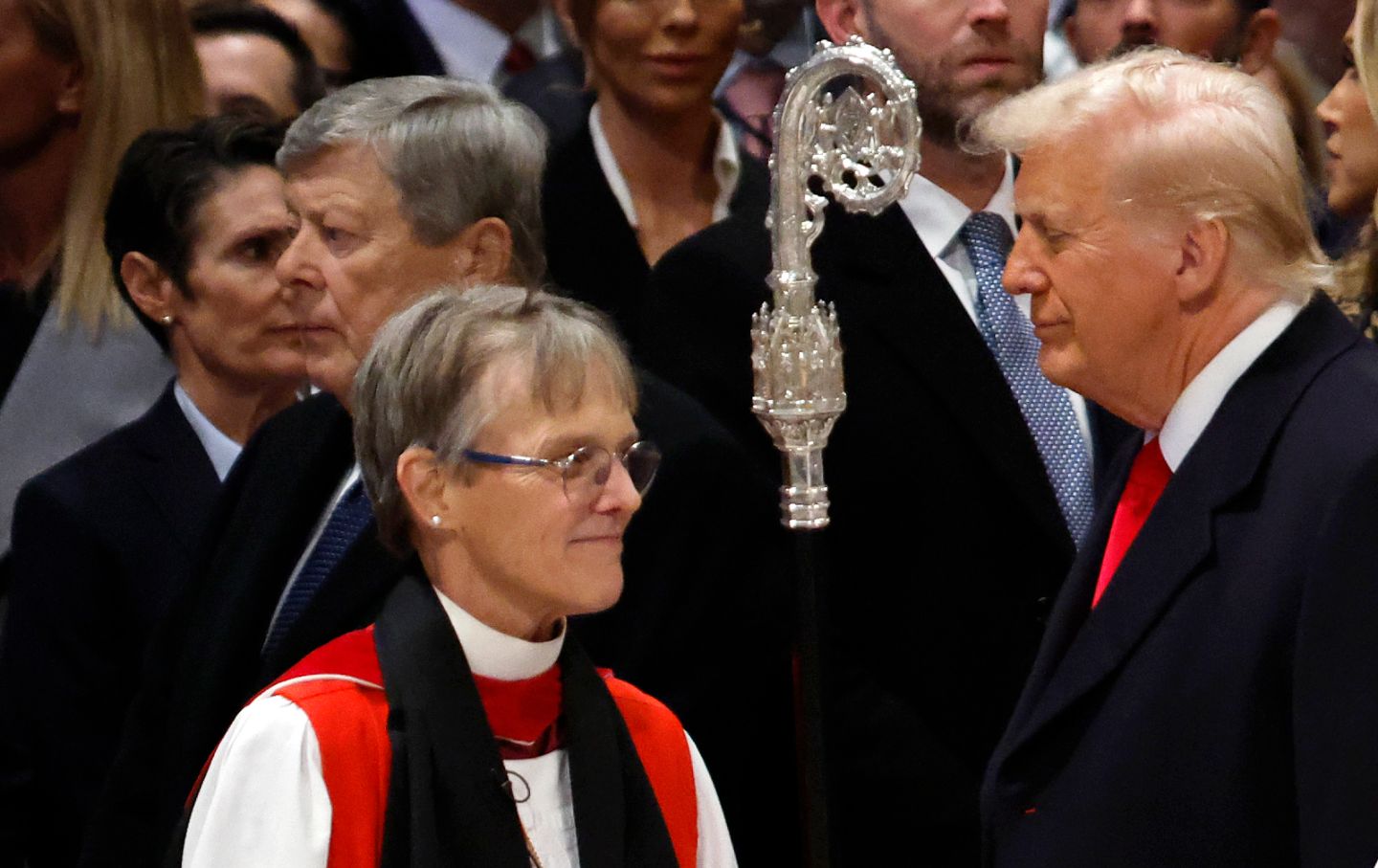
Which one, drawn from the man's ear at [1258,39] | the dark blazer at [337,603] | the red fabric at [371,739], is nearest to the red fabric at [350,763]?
the red fabric at [371,739]

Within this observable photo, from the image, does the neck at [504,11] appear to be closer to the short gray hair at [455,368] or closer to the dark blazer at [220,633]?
the dark blazer at [220,633]

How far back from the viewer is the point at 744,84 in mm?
5008

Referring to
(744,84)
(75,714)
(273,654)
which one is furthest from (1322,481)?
(744,84)

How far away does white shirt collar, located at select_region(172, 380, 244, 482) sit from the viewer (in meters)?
3.90

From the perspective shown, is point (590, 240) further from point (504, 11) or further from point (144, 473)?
point (504, 11)

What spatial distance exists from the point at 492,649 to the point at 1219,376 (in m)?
0.97

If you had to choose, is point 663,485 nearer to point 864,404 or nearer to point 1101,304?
point 864,404

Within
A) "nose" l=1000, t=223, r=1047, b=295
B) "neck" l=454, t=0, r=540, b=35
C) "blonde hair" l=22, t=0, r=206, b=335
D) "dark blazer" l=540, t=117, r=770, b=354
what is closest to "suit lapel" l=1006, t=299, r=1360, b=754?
"nose" l=1000, t=223, r=1047, b=295

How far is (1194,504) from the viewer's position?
2721mm

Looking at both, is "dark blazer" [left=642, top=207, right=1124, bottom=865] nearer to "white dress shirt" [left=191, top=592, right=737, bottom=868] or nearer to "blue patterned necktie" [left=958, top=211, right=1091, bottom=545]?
"blue patterned necktie" [left=958, top=211, right=1091, bottom=545]

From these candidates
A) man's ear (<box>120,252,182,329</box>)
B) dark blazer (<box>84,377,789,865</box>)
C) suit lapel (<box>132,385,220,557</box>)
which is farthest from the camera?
man's ear (<box>120,252,182,329</box>)

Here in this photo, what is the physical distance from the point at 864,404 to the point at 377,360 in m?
1.00

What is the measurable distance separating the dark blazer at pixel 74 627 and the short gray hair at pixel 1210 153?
1675mm

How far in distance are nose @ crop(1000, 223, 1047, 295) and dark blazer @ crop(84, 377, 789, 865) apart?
1.62ft
